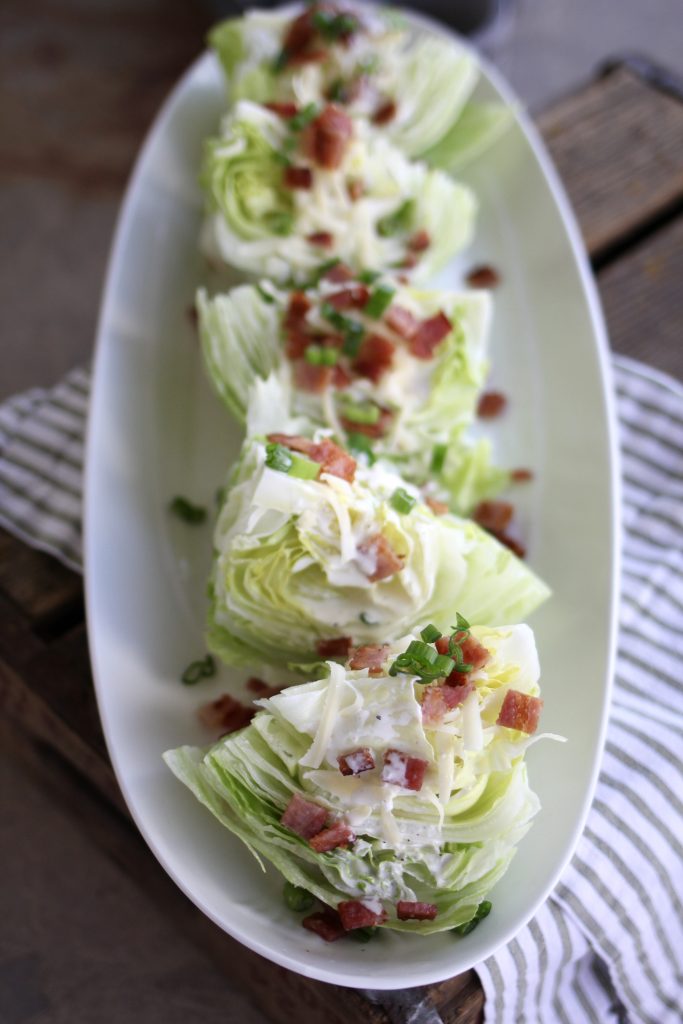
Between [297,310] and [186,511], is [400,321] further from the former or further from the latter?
[186,511]

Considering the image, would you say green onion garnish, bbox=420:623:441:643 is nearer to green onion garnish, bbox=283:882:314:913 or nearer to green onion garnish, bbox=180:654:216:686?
green onion garnish, bbox=283:882:314:913

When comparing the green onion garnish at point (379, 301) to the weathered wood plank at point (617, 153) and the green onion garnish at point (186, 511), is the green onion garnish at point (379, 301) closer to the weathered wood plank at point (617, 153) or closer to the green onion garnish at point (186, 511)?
the green onion garnish at point (186, 511)

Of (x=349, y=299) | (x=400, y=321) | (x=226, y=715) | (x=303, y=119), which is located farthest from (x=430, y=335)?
(x=226, y=715)

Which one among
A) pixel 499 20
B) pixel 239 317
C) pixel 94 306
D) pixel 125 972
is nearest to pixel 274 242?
pixel 239 317

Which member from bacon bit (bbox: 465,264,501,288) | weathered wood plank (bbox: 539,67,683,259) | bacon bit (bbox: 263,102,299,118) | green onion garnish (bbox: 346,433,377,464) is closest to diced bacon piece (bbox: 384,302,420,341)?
green onion garnish (bbox: 346,433,377,464)

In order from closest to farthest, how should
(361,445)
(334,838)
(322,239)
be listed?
(334,838) < (361,445) < (322,239)
